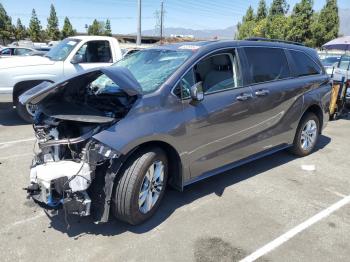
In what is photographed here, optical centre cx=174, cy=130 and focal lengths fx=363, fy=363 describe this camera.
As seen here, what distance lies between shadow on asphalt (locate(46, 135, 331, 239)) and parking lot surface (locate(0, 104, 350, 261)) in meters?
0.01

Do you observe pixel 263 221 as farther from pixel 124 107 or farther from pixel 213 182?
pixel 124 107

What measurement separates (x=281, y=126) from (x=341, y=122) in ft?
15.8

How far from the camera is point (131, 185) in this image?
3371 mm

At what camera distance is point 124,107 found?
11.5 ft

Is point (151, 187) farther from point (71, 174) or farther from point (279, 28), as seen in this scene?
point (279, 28)

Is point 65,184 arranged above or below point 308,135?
above

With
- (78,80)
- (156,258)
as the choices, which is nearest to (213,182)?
(156,258)

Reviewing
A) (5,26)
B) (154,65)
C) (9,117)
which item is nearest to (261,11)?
(5,26)

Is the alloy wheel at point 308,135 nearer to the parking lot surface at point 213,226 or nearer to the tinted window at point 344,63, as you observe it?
the parking lot surface at point 213,226

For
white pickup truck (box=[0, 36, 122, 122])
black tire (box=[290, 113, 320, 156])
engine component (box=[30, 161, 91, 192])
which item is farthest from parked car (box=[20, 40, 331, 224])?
white pickup truck (box=[0, 36, 122, 122])

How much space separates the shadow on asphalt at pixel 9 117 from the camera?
7.71 metres

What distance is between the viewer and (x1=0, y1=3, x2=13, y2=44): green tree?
173ft

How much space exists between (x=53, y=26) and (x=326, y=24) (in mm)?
49153

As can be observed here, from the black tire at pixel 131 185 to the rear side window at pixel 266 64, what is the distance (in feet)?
6.53
